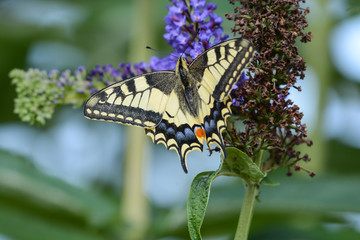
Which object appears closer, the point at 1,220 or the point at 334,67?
the point at 1,220

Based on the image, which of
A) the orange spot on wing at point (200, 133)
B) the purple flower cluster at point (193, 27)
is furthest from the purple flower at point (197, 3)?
the orange spot on wing at point (200, 133)

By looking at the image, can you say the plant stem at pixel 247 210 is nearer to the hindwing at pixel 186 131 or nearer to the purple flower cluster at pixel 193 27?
the hindwing at pixel 186 131

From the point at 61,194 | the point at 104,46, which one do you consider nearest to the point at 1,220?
the point at 61,194

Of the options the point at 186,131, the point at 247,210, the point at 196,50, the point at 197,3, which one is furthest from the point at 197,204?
the point at 197,3

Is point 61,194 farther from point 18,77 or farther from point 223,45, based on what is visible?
point 223,45

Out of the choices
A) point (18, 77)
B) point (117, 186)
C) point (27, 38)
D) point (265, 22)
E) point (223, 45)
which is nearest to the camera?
point (265, 22)

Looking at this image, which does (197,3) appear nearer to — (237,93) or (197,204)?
(237,93)

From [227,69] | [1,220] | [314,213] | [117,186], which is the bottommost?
[1,220]
